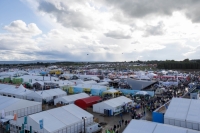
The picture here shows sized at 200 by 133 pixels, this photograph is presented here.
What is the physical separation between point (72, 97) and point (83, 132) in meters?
8.26

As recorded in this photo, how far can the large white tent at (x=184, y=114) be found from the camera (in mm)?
11486

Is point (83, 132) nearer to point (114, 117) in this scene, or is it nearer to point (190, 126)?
point (114, 117)

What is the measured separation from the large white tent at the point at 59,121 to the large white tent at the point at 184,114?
599 cm

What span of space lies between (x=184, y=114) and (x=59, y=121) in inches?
338

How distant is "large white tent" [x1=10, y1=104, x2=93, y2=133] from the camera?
11.3m

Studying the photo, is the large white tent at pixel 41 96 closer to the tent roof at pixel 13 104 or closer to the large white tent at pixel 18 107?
the large white tent at pixel 18 107

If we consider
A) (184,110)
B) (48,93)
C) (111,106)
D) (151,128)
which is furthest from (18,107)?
(184,110)

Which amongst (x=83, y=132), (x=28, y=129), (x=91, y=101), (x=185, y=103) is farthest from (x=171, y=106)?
(x=28, y=129)

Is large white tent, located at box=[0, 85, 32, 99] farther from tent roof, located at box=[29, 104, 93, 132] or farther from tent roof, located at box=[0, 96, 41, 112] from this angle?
tent roof, located at box=[29, 104, 93, 132]

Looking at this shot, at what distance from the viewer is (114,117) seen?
16484 mm

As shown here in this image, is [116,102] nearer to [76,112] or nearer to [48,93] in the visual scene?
[76,112]

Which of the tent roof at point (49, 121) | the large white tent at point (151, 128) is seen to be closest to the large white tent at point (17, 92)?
the tent roof at point (49, 121)

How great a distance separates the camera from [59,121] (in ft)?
39.4

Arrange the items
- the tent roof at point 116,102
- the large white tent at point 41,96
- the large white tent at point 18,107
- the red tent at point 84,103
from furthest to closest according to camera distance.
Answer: the large white tent at point 41,96, the red tent at point 84,103, the tent roof at point 116,102, the large white tent at point 18,107
